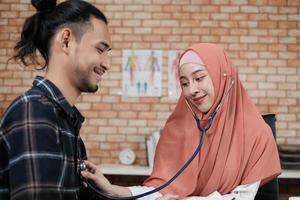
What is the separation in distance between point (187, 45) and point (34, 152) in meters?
2.73

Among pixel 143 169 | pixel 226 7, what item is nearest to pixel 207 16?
pixel 226 7

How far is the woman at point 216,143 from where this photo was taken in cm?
167

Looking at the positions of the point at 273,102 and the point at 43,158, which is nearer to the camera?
the point at 43,158

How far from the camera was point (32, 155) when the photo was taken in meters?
0.93

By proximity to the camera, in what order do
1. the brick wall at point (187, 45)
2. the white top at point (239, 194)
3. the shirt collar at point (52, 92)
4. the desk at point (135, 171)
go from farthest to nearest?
the brick wall at point (187, 45), the desk at point (135, 171), the white top at point (239, 194), the shirt collar at point (52, 92)

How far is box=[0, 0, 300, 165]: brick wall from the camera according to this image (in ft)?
11.5

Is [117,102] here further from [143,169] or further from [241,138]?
[241,138]

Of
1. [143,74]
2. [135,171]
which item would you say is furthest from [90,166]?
[143,74]

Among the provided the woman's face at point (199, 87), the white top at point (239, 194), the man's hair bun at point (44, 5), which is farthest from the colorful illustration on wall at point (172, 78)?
the man's hair bun at point (44, 5)

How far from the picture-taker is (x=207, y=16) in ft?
11.6

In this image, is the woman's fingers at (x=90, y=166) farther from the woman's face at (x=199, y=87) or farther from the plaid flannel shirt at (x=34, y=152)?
the woman's face at (x=199, y=87)

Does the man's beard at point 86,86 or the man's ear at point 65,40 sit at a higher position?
the man's ear at point 65,40

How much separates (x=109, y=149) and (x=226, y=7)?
161 cm

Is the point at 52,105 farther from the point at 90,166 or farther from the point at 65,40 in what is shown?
the point at 90,166
